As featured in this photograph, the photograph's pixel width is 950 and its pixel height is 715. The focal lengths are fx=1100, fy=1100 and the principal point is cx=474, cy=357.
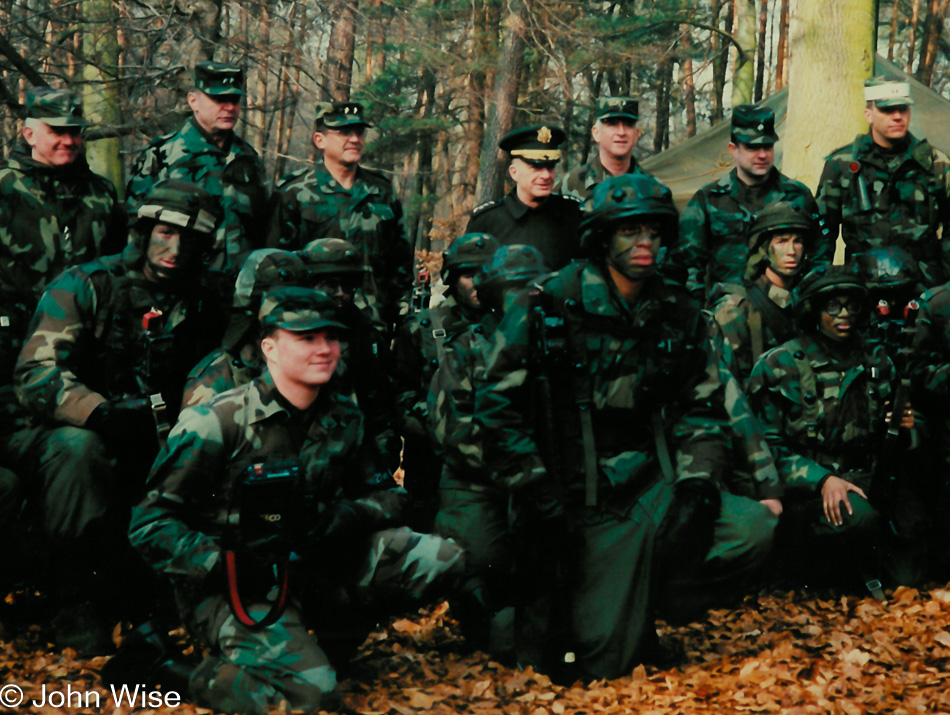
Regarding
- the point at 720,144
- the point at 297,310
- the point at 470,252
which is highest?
the point at 720,144

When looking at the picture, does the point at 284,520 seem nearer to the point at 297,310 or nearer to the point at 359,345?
the point at 297,310

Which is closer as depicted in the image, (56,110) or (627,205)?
(627,205)

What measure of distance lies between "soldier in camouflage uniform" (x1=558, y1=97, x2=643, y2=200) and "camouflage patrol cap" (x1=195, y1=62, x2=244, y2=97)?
216 cm

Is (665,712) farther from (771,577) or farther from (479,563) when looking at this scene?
(771,577)

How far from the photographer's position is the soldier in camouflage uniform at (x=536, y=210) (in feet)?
21.8

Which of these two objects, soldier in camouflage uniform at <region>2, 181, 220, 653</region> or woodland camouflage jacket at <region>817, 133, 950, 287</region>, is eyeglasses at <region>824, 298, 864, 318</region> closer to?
woodland camouflage jacket at <region>817, 133, 950, 287</region>

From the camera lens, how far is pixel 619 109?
709cm

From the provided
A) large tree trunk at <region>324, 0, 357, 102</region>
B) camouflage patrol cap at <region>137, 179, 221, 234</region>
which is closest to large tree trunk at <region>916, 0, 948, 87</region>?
large tree trunk at <region>324, 0, 357, 102</region>

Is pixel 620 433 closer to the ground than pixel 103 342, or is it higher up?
closer to the ground

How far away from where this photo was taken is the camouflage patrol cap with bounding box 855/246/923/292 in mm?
6727

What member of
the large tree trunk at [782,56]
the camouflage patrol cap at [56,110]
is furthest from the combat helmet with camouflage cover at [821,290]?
the large tree trunk at [782,56]

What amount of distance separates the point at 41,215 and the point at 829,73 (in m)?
6.63

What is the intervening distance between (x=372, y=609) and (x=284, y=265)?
5.31ft

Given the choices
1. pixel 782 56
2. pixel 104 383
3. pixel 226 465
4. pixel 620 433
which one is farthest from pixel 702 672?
pixel 782 56
